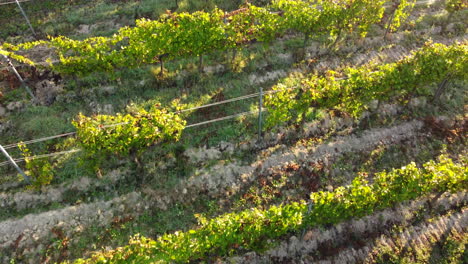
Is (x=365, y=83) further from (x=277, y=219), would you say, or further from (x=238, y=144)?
(x=277, y=219)

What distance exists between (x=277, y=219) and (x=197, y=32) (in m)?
9.76

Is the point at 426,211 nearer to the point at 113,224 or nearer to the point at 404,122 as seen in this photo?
the point at 404,122

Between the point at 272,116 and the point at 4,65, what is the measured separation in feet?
46.7

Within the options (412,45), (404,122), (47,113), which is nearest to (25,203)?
(47,113)

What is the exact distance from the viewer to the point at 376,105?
54.0ft

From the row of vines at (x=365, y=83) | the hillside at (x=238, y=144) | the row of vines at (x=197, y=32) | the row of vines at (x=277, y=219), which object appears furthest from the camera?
the row of vines at (x=197, y=32)

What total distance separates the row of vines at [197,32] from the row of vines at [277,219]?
882 cm

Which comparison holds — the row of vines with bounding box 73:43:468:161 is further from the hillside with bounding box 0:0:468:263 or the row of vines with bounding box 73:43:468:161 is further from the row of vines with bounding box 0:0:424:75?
the row of vines with bounding box 0:0:424:75

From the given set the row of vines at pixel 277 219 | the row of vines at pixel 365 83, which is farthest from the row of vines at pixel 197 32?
the row of vines at pixel 277 219

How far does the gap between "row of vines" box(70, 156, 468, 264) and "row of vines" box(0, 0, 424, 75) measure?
8.82 meters

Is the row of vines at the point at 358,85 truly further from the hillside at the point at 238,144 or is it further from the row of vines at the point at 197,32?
the row of vines at the point at 197,32

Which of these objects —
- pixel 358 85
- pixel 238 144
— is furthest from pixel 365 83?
pixel 238 144

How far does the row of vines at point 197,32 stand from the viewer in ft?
49.6

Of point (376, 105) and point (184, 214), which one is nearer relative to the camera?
point (184, 214)
